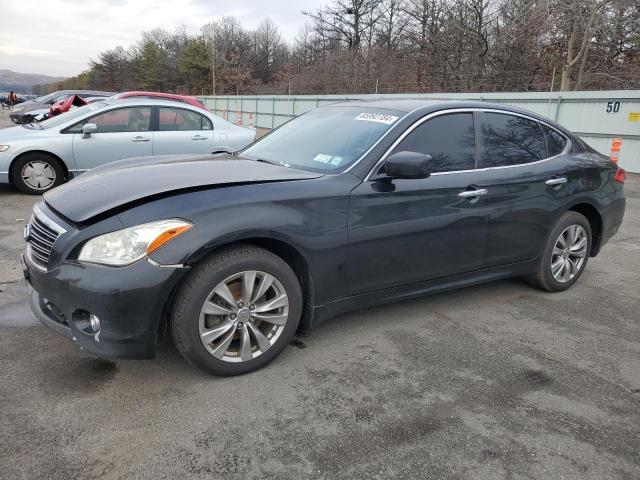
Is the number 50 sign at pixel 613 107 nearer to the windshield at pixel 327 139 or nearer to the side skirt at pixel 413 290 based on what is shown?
the side skirt at pixel 413 290

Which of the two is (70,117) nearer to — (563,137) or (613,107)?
(563,137)

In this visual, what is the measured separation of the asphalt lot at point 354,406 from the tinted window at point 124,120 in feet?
15.3

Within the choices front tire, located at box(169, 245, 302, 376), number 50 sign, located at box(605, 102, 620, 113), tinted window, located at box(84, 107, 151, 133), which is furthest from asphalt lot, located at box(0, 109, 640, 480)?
number 50 sign, located at box(605, 102, 620, 113)

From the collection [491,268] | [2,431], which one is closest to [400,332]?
[491,268]

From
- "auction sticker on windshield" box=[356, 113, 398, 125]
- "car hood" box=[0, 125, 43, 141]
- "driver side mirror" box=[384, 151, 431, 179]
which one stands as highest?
"auction sticker on windshield" box=[356, 113, 398, 125]

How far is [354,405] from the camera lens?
2.84 m

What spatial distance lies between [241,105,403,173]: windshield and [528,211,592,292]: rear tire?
1863 mm

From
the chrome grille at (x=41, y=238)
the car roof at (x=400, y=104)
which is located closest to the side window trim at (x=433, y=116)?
→ the car roof at (x=400, y=104)

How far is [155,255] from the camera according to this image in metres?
2.68

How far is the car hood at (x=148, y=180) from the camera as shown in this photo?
9.53 ft

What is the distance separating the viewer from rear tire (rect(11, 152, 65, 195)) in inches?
307

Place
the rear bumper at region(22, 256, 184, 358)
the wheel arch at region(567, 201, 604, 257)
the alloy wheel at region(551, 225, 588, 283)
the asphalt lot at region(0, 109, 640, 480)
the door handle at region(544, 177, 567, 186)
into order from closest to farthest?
1. the asphalt lot at region(0, 109, 640, 480)
2. the rear bumper at region(22, 256, 184, 358)
3. the door handle at region(544, 177, 567, 186)
4. the alloy wheel at region(551, 225, 588, 283)
5. the wheel arch at region(567, 201, 604, 257)

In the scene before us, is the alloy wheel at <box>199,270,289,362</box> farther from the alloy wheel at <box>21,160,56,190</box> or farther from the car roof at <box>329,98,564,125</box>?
the alloy wheel at <box>21,160,56,190</box>

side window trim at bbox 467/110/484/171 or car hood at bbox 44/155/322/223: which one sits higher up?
side window trim at bbox 467/110/484/171
